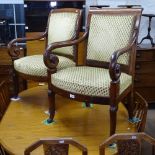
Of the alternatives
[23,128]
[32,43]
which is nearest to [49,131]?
[23,128]

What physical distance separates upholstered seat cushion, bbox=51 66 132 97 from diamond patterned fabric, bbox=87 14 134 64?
0.75 ft

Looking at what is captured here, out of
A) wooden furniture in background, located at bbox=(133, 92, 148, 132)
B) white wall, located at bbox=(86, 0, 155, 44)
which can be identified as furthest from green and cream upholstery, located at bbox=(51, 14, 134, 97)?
white wall, located at bbox=(86, 0, 155, 44)

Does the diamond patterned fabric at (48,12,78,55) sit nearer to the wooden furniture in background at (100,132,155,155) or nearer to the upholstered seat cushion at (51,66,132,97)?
the upholstered seat cushion at (51,66,132,97)

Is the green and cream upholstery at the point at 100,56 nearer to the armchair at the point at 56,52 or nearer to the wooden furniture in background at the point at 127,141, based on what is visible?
the armchair at the point at 56,52

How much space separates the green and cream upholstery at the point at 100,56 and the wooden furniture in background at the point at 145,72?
1039 mm

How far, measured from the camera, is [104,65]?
2088 millimetres

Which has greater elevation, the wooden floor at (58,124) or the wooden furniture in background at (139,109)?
the wooden furniture in background at (139,109)

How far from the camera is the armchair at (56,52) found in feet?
6.94

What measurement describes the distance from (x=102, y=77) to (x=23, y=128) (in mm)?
680

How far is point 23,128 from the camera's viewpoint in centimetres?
184

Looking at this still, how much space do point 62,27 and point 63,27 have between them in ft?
0.05

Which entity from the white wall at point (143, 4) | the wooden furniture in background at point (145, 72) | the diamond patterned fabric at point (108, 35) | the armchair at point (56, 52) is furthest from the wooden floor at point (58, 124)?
the white wall at point (143, 4)

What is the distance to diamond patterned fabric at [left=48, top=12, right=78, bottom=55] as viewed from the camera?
231 centimetres

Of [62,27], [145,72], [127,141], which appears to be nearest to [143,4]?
[145,72]
